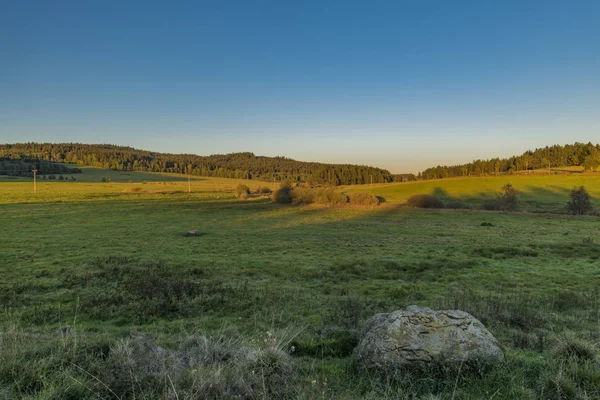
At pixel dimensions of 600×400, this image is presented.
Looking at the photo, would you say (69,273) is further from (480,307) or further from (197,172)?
(197,172)

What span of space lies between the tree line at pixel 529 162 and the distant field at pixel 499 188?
1054 inches

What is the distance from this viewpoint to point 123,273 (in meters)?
16.6

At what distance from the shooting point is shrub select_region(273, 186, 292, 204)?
8094 cm

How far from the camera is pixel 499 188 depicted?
93.4 m

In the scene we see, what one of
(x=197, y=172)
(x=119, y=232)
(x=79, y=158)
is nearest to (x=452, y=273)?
(x=119, y=232)

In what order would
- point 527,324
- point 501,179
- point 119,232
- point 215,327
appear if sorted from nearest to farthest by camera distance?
point 527,324 → point 215,327 → point 119,232 → point 501,179

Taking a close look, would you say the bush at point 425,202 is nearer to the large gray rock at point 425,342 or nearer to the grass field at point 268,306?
the grass field at point 268,306

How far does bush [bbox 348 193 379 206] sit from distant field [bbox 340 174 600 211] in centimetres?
524

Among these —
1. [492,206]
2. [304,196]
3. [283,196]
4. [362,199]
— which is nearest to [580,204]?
[492,206]

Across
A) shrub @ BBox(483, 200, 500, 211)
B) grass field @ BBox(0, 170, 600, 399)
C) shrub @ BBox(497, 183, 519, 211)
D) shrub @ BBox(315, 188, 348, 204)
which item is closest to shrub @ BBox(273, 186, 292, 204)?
shrub @ BBox(315, 188, 348, 204)

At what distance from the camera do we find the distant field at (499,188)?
7906 centimetres

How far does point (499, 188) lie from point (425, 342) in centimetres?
10436

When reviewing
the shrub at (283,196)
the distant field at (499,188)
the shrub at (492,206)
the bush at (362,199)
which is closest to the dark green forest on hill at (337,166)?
the distant field at (499,188)

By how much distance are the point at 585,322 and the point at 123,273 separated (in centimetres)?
1861
